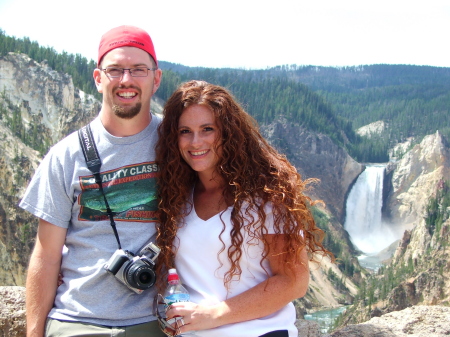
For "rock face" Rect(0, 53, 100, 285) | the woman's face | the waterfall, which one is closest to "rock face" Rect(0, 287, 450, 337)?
the woman's face

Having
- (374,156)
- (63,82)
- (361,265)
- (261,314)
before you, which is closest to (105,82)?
(261,314)

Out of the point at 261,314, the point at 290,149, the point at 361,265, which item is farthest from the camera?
the point at 290,149

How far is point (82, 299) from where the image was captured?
3.52 m

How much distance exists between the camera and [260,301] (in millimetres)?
3418

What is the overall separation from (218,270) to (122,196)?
917 millimetres

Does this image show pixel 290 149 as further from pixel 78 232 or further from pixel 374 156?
pixel 78 232

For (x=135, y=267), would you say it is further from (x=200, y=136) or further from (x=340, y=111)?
(x=340, y=111)

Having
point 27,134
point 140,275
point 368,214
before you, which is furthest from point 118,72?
point 368,214

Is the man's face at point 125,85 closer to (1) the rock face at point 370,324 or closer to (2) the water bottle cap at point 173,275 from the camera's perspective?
(2) the water bottle cap at point 173,275

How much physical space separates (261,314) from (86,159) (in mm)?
1707

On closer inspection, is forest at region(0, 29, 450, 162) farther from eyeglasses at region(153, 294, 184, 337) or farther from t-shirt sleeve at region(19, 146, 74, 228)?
eyeglasses at region(153, 294, 184, 337)

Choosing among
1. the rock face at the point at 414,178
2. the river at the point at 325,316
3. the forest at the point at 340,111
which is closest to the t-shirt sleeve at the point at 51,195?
the river at the point at 325,316

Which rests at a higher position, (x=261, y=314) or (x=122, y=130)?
(x=122, y=130)

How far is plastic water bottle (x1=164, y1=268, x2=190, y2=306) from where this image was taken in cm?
338
